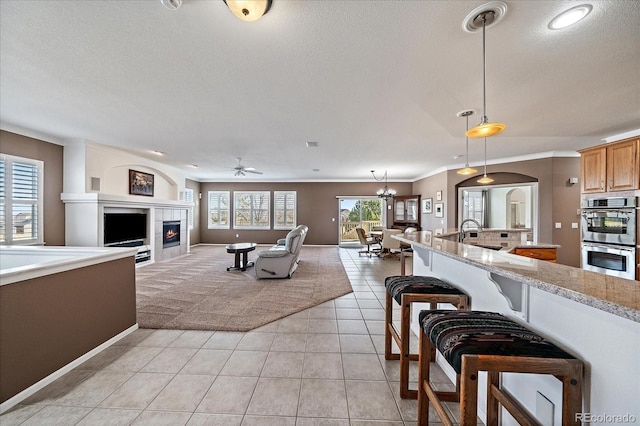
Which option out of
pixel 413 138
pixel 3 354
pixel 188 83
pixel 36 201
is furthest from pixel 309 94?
pixel 36 201

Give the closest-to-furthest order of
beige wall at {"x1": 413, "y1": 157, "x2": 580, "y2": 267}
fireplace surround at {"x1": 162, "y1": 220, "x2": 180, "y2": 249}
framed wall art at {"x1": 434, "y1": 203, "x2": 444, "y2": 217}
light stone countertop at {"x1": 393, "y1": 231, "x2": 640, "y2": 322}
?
1. light stone countertop at {"x1": 393, "y1": 231, "x2": 640, "y2": 322}
2. beige wall at {"x1": 413, "y1": 157, "x2": 580, "y2": 267}
3. fireplace surround at {"x1": 162, "y1": 220, "x2": 180, "y2": 249}
4. framed wall art at {"x1": 434, "y1": 203, "x2": 444, "y2": 217}

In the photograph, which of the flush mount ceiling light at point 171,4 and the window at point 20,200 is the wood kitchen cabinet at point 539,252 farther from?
the window at point 20,200

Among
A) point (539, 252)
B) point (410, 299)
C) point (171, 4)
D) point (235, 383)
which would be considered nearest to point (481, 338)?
point (410, 299)

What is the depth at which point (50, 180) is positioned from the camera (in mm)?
4379

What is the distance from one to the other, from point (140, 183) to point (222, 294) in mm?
4228

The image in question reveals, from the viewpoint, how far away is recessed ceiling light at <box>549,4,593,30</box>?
4.94 feet

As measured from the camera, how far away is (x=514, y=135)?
397cm

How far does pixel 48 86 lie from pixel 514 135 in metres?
6.19

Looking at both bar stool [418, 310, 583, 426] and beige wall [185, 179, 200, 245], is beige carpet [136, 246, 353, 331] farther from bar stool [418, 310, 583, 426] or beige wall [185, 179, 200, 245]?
beige wall [185, 179, 200, 245]

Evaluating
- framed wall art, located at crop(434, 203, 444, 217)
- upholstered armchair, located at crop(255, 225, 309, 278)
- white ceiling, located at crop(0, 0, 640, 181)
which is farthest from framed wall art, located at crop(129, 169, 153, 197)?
framed wall art, located at crop(434, 203, 444, 217)

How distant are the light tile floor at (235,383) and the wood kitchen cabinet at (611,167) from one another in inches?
149

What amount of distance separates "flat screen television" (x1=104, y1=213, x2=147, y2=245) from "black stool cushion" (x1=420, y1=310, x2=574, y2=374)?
240 inches

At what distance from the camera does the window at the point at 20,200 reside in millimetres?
3723

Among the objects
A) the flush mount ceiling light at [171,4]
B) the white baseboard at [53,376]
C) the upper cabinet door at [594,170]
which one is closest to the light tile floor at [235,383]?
the white baseboard at [53,376]
